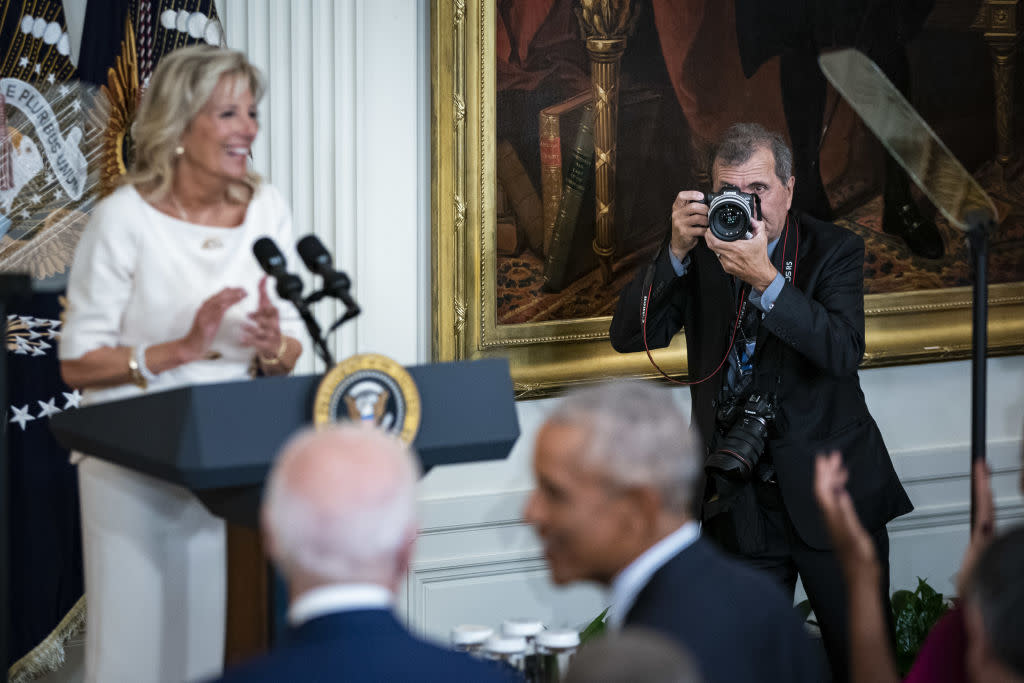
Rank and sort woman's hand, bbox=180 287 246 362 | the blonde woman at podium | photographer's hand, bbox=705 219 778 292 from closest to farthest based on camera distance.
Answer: woman's hand, bbox=180 287 246 362
the blonde woman at podium
photographer's hand, bbox=705 219 778 292

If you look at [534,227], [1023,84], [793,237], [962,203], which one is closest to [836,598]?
[793,237]

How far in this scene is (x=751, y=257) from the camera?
12.2 feet

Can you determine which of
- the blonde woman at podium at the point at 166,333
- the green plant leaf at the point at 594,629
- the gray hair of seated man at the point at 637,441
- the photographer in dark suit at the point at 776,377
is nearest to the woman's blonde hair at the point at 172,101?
the blonde woman at podium at the point at 166,333

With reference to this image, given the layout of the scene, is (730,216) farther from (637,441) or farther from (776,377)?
(637,441)

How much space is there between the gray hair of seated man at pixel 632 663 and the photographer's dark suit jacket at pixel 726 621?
558 mm

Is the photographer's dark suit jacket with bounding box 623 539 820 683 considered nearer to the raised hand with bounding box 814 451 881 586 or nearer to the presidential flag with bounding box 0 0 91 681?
the raised hand with bounding box 814 451 881 586

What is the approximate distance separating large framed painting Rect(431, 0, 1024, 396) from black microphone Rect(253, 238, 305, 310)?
1805 mm

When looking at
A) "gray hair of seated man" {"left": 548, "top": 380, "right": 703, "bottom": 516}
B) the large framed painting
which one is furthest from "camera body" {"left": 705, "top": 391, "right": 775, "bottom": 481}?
"gray hair of seated man" {"left": 548, "top": 380, "right": 703, "bottom": 516}

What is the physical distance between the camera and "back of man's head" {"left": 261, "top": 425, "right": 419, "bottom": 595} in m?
1.59

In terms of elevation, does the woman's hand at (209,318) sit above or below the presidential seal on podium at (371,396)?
above

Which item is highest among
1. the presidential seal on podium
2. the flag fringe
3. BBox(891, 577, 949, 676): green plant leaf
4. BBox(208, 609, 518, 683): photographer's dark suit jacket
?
the presidential seal on podium

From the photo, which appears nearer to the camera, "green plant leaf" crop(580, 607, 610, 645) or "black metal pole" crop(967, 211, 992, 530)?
"black metal pole" crop(967, 211, 992, 530)

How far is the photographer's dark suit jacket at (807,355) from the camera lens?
3.71 metres

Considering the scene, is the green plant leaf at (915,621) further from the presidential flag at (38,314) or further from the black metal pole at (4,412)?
the black metal pole at (4,412)
